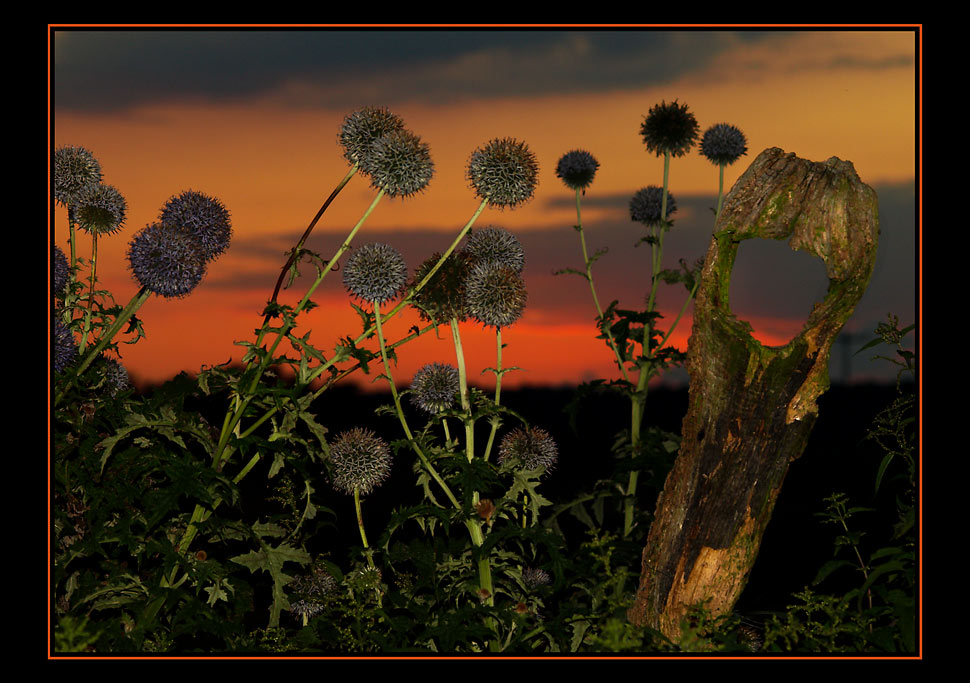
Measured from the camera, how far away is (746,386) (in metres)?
4.95

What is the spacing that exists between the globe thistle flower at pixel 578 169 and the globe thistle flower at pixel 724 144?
1037 millimetres

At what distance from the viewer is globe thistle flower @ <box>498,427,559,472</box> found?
6.04 m

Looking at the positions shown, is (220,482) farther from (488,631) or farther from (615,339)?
(615,339)

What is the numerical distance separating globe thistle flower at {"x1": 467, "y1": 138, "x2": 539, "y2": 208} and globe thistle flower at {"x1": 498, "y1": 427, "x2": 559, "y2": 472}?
1.51 m

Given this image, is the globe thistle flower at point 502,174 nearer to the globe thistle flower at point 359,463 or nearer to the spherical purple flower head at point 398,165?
the spherical purple flower head at point 398,165

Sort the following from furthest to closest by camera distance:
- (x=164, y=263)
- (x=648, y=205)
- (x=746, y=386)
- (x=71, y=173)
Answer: (x=648, y=205)
(x=71, y=173)
(x=164, y=263)
(x=746, y=386)

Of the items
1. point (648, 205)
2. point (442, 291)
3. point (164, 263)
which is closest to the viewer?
point (164, 263)

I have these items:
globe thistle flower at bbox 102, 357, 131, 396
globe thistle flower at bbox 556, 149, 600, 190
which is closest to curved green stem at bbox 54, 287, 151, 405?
globe thistle flower at bbox 102, 357, 131, 396

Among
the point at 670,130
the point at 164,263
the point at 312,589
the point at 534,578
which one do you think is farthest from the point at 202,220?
the point at 670,130

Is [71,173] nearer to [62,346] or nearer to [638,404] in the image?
[62,346]

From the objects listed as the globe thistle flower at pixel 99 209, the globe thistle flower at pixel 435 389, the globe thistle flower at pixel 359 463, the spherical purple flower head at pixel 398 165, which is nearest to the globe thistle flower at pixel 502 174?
the spherical purple flower head at pixel 398 165

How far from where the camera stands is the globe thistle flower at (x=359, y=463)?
5738 millimetres

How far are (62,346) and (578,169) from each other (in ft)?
13.6

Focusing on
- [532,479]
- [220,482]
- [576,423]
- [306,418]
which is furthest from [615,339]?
[220,482]
